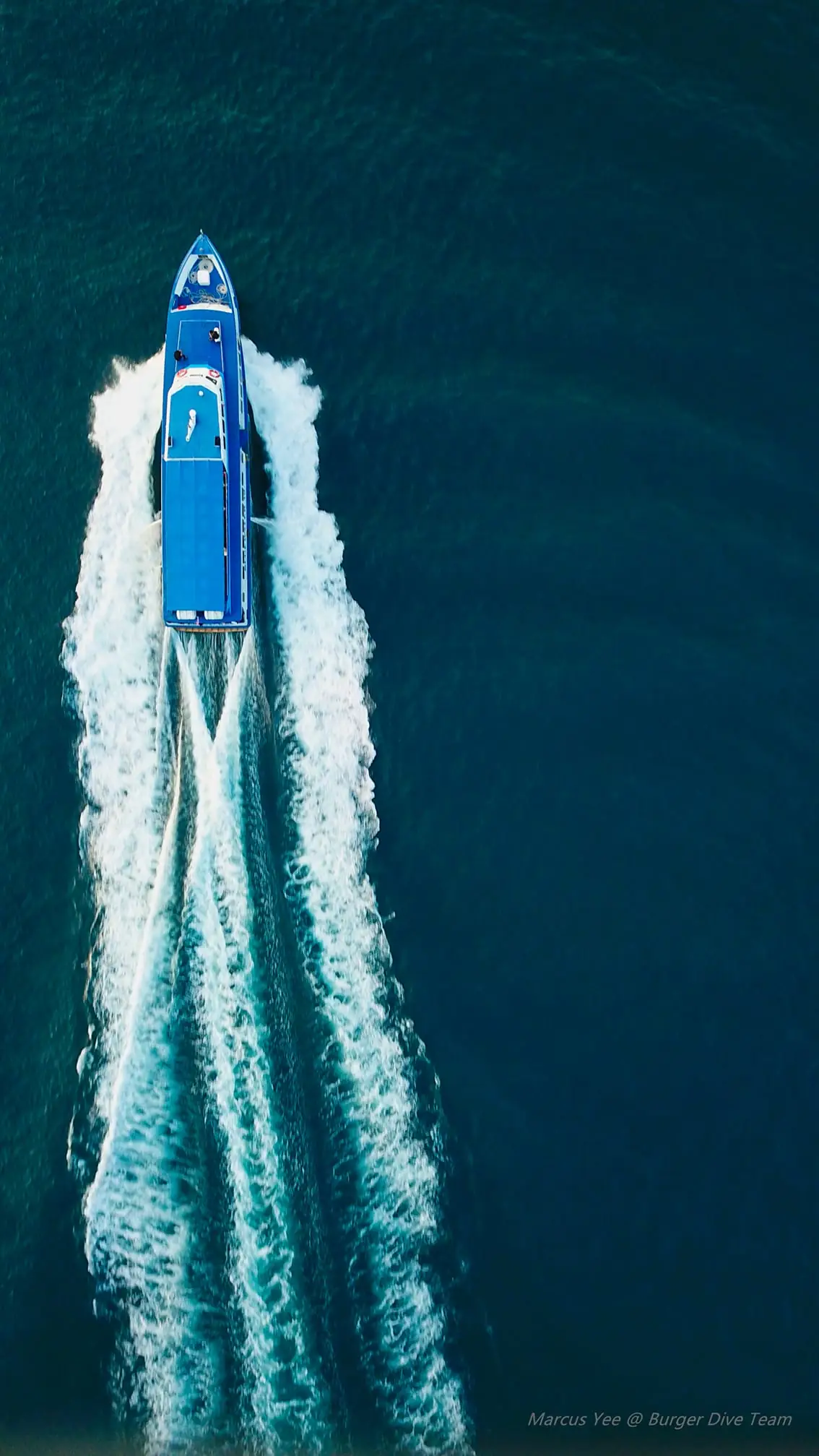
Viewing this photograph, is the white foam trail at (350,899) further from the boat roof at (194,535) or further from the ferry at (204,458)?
the boat roof at (194,535)

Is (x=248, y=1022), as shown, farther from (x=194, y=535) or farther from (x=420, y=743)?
(x=194, y=535)

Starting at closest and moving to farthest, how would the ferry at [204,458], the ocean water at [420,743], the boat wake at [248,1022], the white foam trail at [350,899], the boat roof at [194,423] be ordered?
1. the white foam trail at [350,899]
2. the boat wake at [248,1022]
3. the ocean water at [420,743]
4. the ferry at [204,458]
5. the boat roof at [194,423]

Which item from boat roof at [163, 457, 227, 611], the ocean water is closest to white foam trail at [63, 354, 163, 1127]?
the ocean water

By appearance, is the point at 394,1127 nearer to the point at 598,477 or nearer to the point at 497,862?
the point at 497,862

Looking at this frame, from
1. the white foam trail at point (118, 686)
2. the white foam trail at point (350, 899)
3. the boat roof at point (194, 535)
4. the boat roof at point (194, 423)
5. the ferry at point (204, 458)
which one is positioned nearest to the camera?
the white foam trail at point (350, 899)

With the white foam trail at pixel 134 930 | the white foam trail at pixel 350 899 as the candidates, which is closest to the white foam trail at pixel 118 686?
the white foam trail at pixel 134 930

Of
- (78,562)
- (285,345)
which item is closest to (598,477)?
(285,345)
